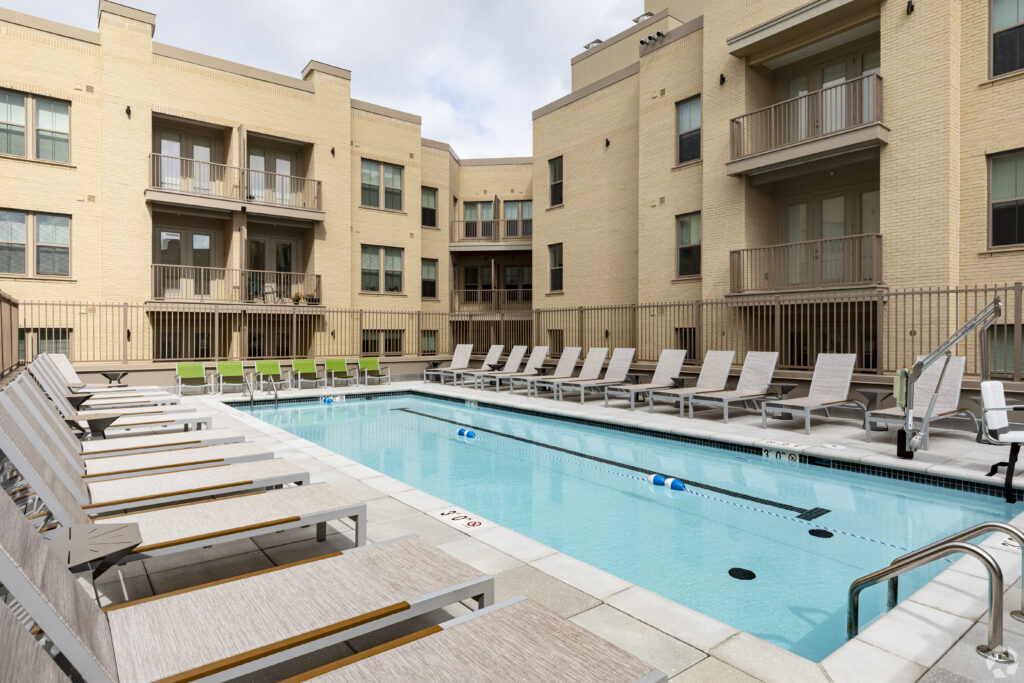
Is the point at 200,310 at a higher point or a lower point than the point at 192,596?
higher

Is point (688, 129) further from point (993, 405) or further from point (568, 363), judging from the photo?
point (993, 405)

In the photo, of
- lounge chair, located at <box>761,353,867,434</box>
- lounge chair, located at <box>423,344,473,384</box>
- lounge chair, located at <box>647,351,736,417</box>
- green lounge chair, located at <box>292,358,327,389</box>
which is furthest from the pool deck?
lounge chair, located at <box>423,344,473,384</box>

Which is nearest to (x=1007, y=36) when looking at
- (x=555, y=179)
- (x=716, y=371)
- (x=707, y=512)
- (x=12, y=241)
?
(x=716, y=371)

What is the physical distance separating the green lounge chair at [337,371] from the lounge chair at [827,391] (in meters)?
12.5

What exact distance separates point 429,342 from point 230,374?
28.7ft

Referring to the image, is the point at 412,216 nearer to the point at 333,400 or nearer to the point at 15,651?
the point at 333,400

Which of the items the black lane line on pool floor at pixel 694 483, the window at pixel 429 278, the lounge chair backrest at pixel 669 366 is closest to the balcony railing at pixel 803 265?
the lounge chair backrest at pixel 669 366

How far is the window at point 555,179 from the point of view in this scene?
20859 mm

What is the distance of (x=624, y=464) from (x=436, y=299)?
1709cm

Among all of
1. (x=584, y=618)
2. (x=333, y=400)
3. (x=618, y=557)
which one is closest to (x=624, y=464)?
(x=618, y=557)

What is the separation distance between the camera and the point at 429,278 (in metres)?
24.0

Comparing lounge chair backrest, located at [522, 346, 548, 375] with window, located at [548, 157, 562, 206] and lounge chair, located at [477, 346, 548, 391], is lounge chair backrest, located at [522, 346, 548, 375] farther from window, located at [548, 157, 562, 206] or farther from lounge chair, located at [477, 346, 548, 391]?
window, located at [548, 157, 562, 206]

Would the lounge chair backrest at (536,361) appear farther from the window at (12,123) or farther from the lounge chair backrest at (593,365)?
the window at (12,123)

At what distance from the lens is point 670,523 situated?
5.61 m
